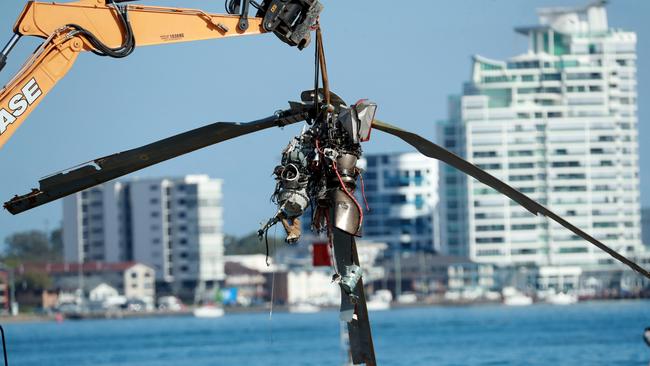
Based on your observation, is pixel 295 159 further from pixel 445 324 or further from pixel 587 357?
pixel 445 324

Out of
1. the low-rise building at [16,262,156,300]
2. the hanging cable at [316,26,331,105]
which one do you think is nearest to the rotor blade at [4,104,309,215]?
the hanging cable at [316,26,331,105]

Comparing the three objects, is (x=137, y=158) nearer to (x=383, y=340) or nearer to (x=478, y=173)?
(x=478, y=173)

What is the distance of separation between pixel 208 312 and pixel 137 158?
173711 millimetres

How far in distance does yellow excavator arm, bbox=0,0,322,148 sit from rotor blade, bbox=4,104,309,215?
0.65 meters

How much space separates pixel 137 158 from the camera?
13883 mm

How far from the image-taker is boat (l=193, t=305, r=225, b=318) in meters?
186

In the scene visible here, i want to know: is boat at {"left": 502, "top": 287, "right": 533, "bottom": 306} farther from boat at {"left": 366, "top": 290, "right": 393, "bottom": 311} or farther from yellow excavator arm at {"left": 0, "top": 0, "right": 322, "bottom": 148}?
yellow excavator arm at {"left": 0, "top": 0, "right": 322, "bottom": 148}

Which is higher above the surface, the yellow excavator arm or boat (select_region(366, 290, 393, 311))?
the yellow excavator arm

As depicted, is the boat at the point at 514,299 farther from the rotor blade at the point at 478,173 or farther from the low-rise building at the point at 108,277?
the rotor blade at the point at 478,173

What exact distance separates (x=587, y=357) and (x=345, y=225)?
5386 cm

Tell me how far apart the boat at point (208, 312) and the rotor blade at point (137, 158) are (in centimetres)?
17273

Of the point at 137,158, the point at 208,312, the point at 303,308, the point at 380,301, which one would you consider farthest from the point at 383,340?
the point at 303,308

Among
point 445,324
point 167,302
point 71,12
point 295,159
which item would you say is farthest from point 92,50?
point 167,302

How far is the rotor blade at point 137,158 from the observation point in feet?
44.5
